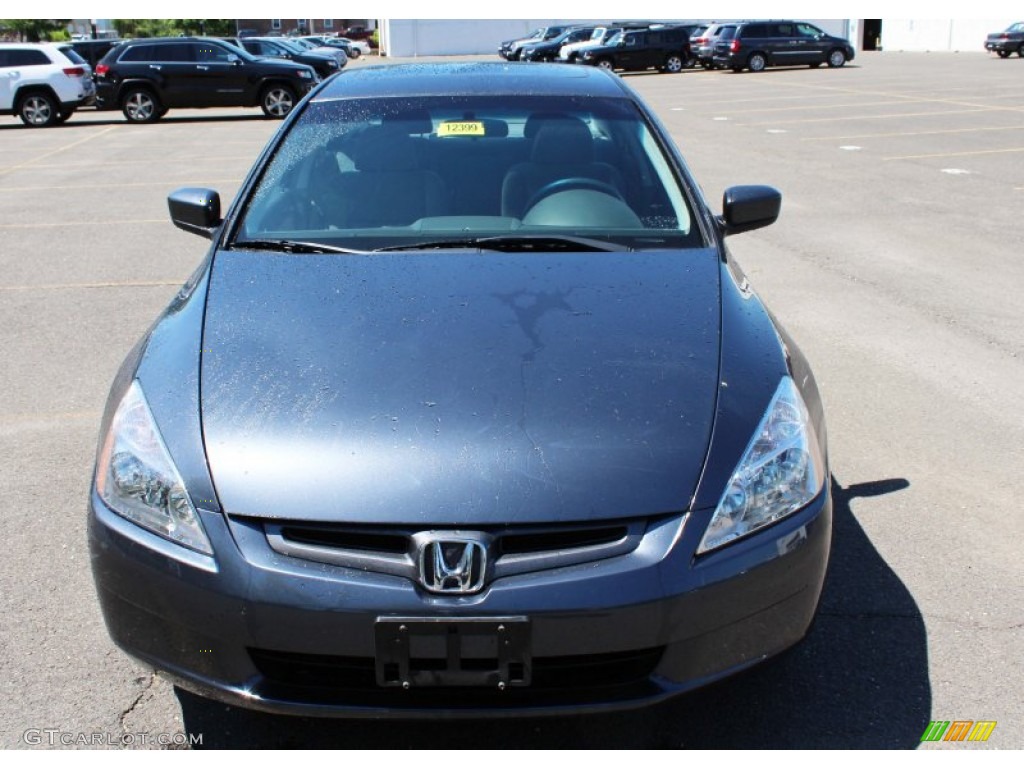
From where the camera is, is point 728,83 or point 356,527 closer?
point 356,527

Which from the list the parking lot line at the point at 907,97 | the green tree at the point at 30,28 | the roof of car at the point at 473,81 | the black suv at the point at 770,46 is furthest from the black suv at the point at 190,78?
the green tree at the point at 30,28

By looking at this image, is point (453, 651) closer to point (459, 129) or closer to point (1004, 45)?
point (459, 129)

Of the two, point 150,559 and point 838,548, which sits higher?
point 150,559

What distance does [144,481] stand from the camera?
2.70m

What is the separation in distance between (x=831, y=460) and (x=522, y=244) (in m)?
1.73

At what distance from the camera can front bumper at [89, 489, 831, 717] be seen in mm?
2432

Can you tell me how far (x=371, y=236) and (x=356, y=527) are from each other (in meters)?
1.55

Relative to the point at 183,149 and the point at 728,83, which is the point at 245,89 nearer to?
the point at 183,149

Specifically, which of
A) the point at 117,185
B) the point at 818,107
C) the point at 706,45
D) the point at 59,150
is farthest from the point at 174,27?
the point at 117,185

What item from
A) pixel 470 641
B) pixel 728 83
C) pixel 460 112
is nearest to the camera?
pixel 470 641

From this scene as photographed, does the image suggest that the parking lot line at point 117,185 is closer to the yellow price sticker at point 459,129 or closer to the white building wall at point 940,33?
the yellow price sticker at point 459,129

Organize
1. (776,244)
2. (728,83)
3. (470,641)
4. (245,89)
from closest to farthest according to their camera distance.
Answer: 1. (470,641)
2. (776,244)
3. (245,89)
4. (728,83)
